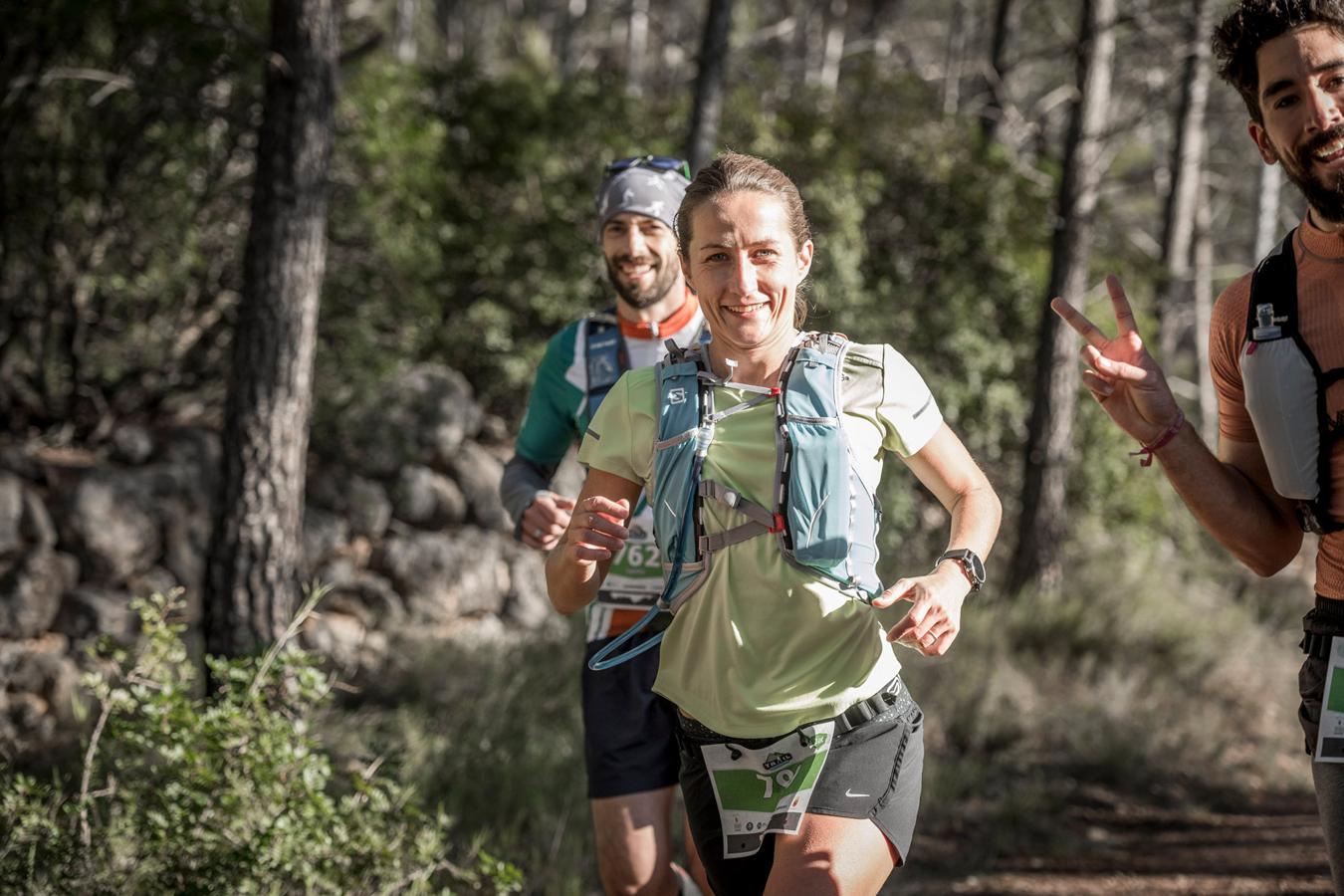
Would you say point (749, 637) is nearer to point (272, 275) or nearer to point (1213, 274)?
point (272, 275)

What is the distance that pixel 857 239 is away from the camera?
10.5 metres

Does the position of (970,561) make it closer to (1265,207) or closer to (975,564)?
(975,564)

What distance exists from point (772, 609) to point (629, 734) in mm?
1065

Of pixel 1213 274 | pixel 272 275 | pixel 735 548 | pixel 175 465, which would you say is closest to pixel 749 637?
pixel 735 548

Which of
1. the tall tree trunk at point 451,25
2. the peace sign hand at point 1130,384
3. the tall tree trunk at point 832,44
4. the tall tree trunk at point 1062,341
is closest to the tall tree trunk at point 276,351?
the peace sign hand at point 1130,384

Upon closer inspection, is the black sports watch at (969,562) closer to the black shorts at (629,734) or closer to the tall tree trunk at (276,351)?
the black shorts at (629,734)

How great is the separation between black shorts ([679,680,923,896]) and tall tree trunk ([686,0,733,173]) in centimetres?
629

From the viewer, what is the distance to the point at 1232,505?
2580mm

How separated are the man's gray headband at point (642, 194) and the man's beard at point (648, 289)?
0.44 feet

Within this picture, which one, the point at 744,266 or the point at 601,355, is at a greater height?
the point at 744,266

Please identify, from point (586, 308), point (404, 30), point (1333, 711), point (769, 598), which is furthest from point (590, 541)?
point (404, 30)

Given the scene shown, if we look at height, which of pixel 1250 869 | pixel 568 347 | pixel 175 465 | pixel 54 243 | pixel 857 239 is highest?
pixel 857 239

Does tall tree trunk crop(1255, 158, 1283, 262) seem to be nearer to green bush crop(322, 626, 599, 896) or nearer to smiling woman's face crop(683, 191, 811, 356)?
green bush crop(322, 626, 599, 896)

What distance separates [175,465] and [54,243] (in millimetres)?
1505
